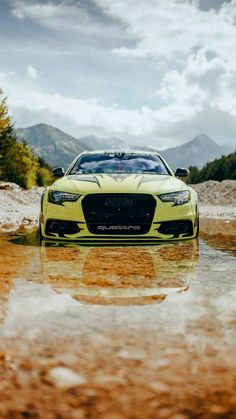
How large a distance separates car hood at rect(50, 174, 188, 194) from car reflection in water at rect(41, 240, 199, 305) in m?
0.74

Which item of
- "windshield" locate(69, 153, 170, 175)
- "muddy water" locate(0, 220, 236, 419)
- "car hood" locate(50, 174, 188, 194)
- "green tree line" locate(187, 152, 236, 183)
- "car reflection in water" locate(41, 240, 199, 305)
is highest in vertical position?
"windshield" locate(69, 153, 170, 175)

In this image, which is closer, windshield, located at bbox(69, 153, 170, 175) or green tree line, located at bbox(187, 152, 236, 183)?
windshield, located at bbox(69, 153, 170, 175)

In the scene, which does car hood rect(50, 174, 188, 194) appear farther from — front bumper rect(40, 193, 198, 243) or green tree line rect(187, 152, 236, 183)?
green tree line rect(187, 152, 236, 183)

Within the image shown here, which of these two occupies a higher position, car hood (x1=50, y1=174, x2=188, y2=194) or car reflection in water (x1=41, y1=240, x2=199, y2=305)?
car hood (x1=50, y1=174, x2=188, y2=194)

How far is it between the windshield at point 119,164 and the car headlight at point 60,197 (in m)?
1.32

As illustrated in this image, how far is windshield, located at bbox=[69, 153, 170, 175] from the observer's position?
7.96 metres

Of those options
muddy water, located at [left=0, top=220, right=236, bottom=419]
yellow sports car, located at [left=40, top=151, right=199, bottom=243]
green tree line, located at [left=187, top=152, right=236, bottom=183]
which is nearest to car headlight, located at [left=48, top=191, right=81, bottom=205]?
yellow sports car, located at [left=40, top=151, right=199, bottom=243]

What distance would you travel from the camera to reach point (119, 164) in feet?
26.9

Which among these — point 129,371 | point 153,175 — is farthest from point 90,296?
point 153,175

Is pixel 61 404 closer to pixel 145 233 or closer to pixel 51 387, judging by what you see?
pixel 51 387

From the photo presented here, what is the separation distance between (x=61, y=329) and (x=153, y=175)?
4.89m

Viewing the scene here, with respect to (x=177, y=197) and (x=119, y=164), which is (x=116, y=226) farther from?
(x=119, y=164)

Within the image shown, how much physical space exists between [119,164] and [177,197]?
1854 millimetres

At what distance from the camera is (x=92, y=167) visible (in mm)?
8047
